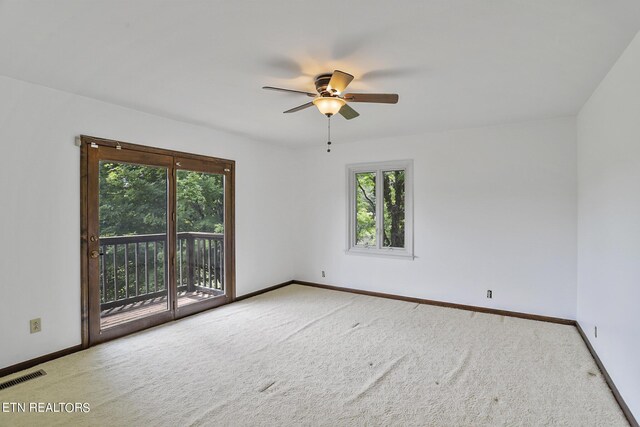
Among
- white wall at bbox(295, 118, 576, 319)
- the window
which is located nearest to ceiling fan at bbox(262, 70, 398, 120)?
white wall at bbox(295, 118, 576, 319)

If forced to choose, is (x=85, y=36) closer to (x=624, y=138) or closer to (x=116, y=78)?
(x=116, y=78)

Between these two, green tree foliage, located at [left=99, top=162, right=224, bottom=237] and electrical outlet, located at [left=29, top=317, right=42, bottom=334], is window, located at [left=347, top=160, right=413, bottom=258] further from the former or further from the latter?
electrical outlet, located at [left=29, top=317, right=42, bottom=334]

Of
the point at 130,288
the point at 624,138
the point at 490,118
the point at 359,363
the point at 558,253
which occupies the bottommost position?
the point at 359,363

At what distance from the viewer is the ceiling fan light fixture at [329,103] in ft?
8.55

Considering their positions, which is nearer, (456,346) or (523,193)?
(456,346)

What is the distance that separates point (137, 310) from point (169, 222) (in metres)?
1.02

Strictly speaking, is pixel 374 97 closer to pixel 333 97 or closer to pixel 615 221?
pixel 333 97

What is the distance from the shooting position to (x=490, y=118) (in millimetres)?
3930

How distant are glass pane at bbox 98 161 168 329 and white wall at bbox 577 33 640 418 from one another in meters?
4.16

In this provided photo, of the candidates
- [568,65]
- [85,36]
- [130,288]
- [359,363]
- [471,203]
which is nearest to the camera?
[85,36]

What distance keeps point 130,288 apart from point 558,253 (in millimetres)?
4818

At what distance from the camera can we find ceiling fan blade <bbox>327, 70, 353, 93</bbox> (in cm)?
228

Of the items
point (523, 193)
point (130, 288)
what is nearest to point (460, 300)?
point (523, 193)

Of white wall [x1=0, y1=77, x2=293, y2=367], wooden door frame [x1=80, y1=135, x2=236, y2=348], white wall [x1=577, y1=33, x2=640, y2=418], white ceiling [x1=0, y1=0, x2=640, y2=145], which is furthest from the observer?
wooden door frame [x1=80, y1=135, x2=236, y2=348]
